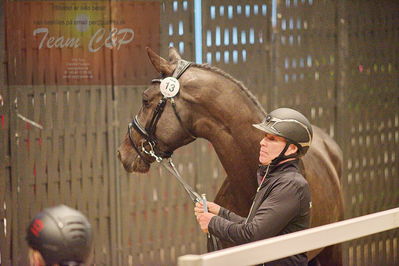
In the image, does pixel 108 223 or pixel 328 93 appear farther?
pixel 328 93

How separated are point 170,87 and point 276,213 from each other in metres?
1.10

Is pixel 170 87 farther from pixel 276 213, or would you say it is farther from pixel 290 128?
pixel 276 213

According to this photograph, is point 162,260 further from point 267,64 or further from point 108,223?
point 267,64

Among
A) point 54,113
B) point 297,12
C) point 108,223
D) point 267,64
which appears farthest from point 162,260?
point 297,12

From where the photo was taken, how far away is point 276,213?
2734 millimetres

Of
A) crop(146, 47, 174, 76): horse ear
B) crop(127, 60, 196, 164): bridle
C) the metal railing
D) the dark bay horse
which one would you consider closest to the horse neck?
the dark bay horse

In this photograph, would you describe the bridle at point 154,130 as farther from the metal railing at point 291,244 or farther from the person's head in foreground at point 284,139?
the metal railing at point 291,244

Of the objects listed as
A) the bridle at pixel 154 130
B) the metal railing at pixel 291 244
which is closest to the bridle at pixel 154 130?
the bridle at pixel 154 130

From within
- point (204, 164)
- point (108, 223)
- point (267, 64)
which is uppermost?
point (267, 64)

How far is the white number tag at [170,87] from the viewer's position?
140 inches

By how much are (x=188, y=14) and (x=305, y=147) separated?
7.01 ft

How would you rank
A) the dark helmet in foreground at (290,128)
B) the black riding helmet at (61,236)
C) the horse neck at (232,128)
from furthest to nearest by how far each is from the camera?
the horse neck at (232,128)
the dark helmet in foreground at (290,128)
the black riding helmet at (61,236)

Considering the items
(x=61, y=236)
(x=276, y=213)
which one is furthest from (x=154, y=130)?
(x=61, y=236)

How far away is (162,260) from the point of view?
497cm
